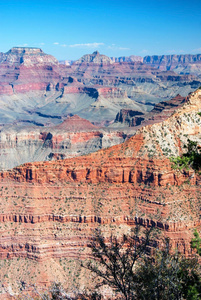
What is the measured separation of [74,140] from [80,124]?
22119 millimetres

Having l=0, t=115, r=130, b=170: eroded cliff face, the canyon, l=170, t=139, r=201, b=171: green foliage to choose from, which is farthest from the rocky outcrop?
l=170, t=139, r=201, b=171: green foliage

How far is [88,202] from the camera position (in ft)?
176

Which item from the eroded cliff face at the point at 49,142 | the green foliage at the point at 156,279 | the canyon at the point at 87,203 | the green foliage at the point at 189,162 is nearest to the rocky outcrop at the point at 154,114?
the eroded cliff face at the point at 49,142

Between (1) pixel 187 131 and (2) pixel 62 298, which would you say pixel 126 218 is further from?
(2) pixel 62 298

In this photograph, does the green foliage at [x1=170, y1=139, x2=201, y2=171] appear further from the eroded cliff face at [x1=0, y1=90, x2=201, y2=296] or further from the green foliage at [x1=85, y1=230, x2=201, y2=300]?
the eroded cliff face at [x1=0, y1=90, x2=201, y2=296]

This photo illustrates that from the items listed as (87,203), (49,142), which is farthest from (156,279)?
(49,142)

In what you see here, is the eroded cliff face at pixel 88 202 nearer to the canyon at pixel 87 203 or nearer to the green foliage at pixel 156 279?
the canyon at pixel 87 203

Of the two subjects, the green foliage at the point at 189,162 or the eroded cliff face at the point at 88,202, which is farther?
the eroded cliff face at the point at 88,202

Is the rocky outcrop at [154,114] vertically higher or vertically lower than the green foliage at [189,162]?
lower

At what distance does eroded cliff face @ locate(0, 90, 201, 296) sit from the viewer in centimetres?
4962

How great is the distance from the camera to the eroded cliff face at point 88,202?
163 feet

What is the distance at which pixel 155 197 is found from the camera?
51156 mm

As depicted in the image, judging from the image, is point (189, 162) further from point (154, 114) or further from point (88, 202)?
point (154, 114)

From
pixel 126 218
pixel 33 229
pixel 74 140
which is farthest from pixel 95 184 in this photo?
pixel 74 140
